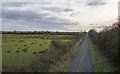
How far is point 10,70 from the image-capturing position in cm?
934

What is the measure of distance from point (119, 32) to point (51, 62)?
12399 mm

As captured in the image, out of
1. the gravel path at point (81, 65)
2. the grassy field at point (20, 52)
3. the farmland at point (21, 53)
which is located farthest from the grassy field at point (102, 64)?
the grassy field at point (20, 52)

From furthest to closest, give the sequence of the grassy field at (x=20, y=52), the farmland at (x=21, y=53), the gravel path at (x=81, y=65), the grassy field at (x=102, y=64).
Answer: the gravel path at (x=81, y=65)
the grassy field at (x=102, y=64)
the grassy field at (x=20, y=52)
the farmland at (x=21, y=53)

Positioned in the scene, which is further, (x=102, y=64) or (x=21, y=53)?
(x=21, y=53)

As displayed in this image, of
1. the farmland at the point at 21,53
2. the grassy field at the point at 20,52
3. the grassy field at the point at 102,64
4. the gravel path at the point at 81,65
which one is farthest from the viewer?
the gravel path at the point at 81,65

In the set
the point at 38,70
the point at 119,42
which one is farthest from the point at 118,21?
the point at 38,70

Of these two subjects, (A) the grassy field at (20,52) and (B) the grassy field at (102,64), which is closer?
(A) the grassy field at (20,52)

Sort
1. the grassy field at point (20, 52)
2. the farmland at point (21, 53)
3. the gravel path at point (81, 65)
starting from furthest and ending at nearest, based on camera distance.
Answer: the gravel path at point (81, 65) < the grassy field at point (20, 52) < the farmland at point (21, 53)

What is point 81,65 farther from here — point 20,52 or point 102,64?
point 20,52

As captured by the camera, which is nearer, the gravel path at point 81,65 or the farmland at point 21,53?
the farmland at point 21,53

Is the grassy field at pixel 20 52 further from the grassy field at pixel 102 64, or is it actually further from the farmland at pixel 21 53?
the grassy field at pixel 102 64

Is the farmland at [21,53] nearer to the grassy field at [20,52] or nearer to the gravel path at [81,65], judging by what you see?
the grassy field at [20,52]

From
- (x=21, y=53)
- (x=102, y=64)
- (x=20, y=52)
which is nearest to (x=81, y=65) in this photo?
(x=102, y=64)

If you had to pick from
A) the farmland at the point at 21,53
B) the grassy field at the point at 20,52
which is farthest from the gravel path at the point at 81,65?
the grassy field at the point at 20,52
